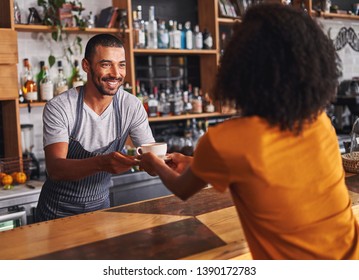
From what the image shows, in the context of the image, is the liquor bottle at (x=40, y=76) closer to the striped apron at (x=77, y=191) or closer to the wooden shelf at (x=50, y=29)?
the wooden shelf at (x=50, y=29)

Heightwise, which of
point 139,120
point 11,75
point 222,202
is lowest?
point 222,202

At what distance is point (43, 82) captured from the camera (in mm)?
3617

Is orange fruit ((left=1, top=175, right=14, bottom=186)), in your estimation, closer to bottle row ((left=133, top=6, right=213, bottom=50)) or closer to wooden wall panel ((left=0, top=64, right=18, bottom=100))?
wooden wall panel ((left=0, top=64, right=18, bottom=100))

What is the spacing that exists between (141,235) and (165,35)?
2.78 metres

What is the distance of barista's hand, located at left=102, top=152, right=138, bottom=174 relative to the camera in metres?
1.94

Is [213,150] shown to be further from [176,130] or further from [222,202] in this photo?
[176,130]

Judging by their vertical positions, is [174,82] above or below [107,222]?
above

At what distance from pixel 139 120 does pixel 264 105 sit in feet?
4.73

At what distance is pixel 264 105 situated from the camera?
1142 mm

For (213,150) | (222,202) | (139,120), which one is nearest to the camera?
(213,150)

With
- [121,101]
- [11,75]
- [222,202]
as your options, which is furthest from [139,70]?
[222,202]

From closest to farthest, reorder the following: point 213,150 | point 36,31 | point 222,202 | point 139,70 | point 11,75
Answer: point 213,150 → point 222,202 → point 11,75 → point 36,31 → point 139,70

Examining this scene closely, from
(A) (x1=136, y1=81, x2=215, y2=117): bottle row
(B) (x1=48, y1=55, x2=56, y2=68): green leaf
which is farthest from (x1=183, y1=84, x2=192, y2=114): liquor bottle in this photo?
(B) (x1=48, y1=55, x2=56, y2=68): green leaf

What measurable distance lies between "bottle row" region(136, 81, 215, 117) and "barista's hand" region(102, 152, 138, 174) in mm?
2028
